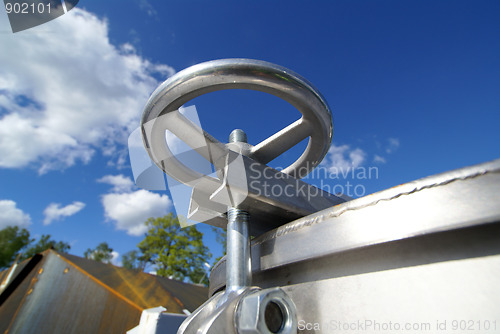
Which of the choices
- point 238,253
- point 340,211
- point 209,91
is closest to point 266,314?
point 238,253

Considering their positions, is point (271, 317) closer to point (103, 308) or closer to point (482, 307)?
point (482, 307)

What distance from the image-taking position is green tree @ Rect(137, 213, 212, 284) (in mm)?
17625

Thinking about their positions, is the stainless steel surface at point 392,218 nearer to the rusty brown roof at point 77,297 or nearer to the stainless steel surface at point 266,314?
the stainless steel surface at point 266,314

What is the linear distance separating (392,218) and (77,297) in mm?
4438

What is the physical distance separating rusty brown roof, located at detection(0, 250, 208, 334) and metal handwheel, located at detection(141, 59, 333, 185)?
11.2 feet

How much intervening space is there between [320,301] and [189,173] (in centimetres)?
63

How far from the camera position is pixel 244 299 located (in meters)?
0.75

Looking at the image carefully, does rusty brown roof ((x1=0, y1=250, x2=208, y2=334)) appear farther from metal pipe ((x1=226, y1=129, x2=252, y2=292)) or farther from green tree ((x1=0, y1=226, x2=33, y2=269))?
green tree ((x1=0, y1=226, x2=33, y2=269))

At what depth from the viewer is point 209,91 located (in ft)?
A: 3.19

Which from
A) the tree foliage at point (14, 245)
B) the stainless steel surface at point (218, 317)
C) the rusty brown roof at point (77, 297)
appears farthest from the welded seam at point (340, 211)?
the tree foliage at point (14, 245)

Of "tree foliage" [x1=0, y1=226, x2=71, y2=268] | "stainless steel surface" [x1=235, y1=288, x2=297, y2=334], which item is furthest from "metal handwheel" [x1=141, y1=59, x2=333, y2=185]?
"tree foliage" [x1=0, y1=226, x2=71, y2=268]

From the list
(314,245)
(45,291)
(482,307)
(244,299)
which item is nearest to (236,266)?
(244,299)

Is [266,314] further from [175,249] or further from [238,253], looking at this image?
[175,249]

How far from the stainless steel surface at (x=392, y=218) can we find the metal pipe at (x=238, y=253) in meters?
0.10
